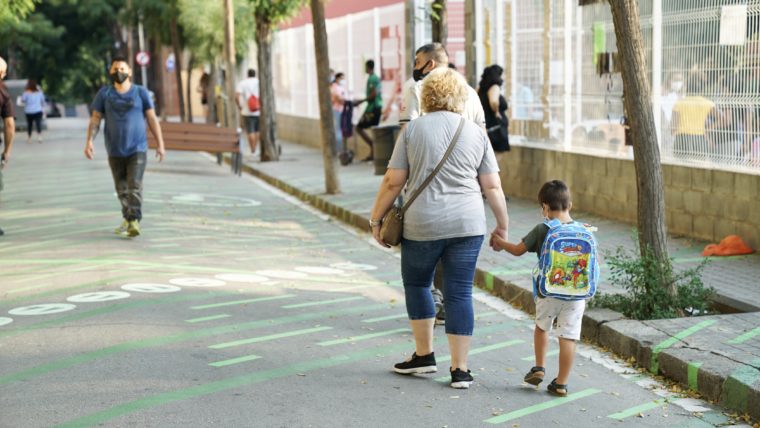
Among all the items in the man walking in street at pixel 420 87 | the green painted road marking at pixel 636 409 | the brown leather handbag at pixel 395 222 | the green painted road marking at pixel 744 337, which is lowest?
the green painted road marking at pixel 636 409

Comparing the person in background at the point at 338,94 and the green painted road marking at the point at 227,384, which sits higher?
the person in background at the point at 338,94

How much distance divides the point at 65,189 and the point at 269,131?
6.96 m

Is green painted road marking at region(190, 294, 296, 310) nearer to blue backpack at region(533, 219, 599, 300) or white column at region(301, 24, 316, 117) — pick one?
blue backpack at region(533, 219, 599, 300)

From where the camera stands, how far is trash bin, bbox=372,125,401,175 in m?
12.8

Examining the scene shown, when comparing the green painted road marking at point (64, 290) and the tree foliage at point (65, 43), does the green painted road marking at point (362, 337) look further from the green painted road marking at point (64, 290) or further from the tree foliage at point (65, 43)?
the tree foliage at point (65, 43)

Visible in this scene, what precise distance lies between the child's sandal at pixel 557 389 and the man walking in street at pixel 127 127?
7125mm

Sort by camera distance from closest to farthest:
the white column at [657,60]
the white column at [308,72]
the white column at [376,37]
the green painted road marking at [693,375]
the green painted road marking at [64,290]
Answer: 1. the green painted road marking at [693,375]
2. the green painted road marking at [64,290]
3. the white column at [657,60]
4. the white column at [376,37]
5. the white column at [308,72]

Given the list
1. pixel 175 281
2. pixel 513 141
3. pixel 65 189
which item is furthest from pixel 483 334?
pixel 65 189

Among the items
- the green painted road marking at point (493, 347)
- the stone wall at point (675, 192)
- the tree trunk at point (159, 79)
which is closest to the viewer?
the green painted road marking at point (493, 347)

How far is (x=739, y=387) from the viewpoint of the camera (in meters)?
5.80

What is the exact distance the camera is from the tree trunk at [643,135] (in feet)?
25.3

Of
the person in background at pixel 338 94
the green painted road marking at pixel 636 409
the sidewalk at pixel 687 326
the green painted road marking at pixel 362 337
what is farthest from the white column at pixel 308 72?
the green painted road marking at pixel 636 409

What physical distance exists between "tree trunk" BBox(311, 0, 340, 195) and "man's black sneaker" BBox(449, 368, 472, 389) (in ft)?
35.3

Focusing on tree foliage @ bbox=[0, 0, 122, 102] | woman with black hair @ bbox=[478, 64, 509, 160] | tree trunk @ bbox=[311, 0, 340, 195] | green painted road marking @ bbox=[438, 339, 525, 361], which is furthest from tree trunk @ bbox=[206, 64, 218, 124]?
green painted road marking @ bbox=[438, 339, 525, 361]
